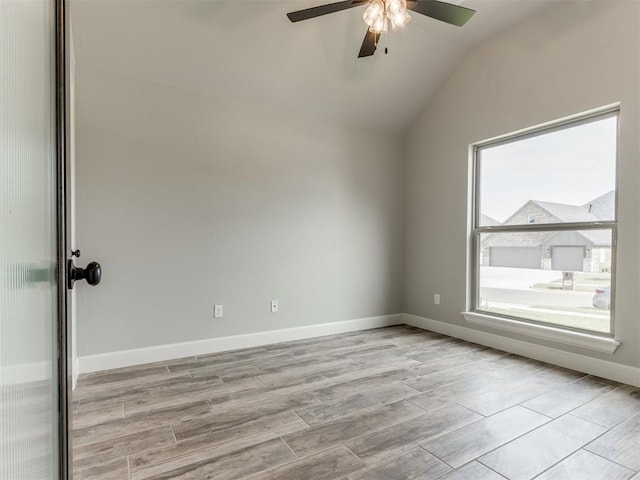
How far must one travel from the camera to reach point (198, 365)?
288cm

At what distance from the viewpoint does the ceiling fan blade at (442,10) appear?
2.11 metres

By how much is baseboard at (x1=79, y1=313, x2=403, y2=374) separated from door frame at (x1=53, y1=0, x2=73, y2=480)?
7.31 feet

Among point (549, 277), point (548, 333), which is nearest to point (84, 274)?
point (548, 333)

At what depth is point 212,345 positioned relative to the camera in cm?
320

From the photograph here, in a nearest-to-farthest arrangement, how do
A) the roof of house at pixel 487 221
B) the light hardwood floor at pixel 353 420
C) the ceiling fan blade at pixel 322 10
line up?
the light hardwood floor at pixel 353 420, the ceiling fan blade at pixel 322 10, the roof of house at pixel 487 221

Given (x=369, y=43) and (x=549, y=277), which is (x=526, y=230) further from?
(x=369, y=43)

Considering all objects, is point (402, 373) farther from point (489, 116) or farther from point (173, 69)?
point (173, 69)

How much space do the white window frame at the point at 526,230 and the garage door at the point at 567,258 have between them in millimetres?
186

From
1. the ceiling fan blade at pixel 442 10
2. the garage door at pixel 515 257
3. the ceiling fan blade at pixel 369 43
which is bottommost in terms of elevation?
the garage door at pixel 515 257

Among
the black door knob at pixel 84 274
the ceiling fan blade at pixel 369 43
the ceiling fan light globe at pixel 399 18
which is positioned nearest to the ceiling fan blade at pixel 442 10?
the ceiling fan light globe at pixel 399 18

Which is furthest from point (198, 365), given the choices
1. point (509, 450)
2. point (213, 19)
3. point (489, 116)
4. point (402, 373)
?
point (489, 116)

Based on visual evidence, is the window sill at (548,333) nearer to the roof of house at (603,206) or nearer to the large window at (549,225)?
the large window at (549,225)

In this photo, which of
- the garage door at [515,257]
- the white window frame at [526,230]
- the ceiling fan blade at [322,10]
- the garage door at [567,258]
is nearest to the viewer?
the ceiling fan blade at [322,10]

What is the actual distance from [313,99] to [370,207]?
144 centimetres
